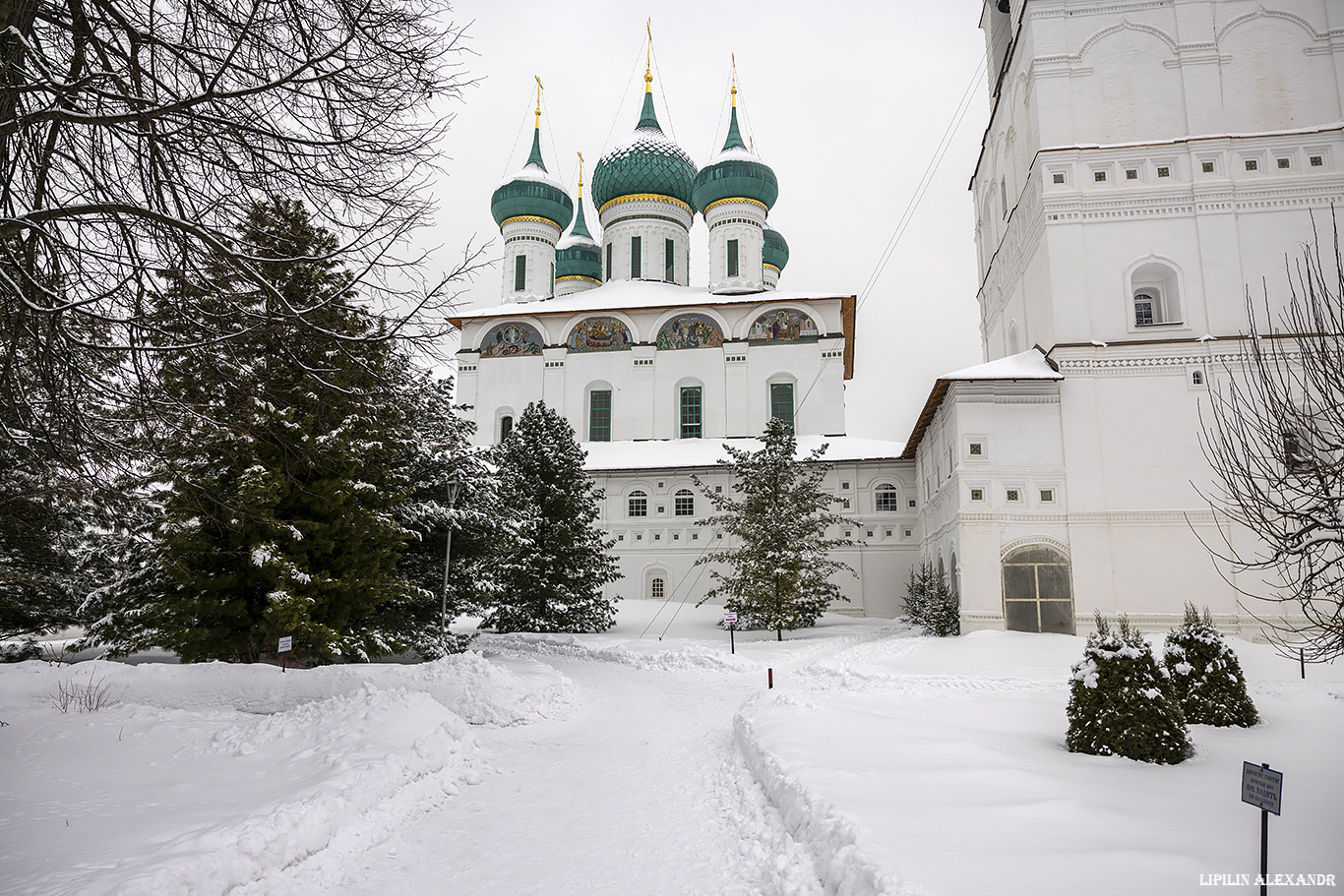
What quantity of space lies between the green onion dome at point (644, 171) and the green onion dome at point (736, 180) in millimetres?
1478

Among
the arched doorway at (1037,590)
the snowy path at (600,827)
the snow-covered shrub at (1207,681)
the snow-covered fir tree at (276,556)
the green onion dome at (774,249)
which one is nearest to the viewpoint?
the snowy path at (600,827)

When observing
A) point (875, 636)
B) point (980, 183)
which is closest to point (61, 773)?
point (875, 636)

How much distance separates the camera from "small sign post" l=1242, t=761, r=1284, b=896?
14.3 ft

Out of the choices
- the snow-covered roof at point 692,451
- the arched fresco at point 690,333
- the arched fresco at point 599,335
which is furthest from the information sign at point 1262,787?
the arched fresco at point 599,335

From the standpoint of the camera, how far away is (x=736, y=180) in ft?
125

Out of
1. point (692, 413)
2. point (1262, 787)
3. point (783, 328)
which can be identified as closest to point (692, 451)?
point (692, 413)

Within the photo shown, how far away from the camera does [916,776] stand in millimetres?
6812

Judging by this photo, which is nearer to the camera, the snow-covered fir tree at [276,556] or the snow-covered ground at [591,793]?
the snow-covered ground at [591,793]

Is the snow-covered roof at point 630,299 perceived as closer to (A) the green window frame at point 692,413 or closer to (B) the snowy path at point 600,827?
(A) the green window frame at point 692,413

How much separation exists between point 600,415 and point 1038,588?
1975 cm

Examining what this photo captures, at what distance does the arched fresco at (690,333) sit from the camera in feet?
118

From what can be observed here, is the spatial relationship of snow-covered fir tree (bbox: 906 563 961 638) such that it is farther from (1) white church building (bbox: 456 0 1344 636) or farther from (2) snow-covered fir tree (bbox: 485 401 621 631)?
(2) snow-covered fir tree (bbox: 485 401 621 631)

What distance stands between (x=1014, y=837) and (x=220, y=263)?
5.80m

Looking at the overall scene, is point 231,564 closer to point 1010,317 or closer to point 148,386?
point 148,386
